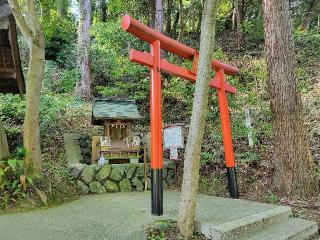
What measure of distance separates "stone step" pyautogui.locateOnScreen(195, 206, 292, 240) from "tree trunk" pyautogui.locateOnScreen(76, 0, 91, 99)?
32.0ft

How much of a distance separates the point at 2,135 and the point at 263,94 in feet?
23.2

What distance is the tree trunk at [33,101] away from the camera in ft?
19.2

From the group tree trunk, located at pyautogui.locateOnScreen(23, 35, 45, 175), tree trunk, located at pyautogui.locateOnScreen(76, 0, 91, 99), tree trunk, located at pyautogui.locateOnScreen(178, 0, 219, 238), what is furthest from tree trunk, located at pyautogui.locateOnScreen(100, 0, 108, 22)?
tree trunk, located at pyautogui.locateOnScreen(178, 0, 219, 238)

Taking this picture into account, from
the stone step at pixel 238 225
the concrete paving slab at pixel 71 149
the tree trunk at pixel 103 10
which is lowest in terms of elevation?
the stone step at pixel 238 225

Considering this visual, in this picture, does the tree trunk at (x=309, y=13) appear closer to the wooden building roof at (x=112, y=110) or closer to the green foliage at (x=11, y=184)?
the wooden building roof at (x=112, y=110)

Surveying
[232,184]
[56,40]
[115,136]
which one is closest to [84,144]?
[115,136]

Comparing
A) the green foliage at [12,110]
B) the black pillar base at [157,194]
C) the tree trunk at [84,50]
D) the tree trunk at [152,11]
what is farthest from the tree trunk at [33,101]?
the tree trunk at [152,11]

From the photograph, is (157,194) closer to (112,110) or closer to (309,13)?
(112,110)

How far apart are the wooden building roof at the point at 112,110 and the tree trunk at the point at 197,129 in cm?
380

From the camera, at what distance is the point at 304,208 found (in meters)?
5.87

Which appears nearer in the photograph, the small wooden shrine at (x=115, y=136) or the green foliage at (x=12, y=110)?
the small wooden shrine at (x=115, y=136)

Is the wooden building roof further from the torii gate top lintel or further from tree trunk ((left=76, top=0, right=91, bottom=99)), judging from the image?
tree trunk ((left=76, top=0, right=91, bottom=99))

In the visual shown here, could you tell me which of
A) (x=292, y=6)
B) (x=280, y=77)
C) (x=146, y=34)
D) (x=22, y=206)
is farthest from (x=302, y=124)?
(x=292, y=6)

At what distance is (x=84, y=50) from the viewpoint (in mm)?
13477
